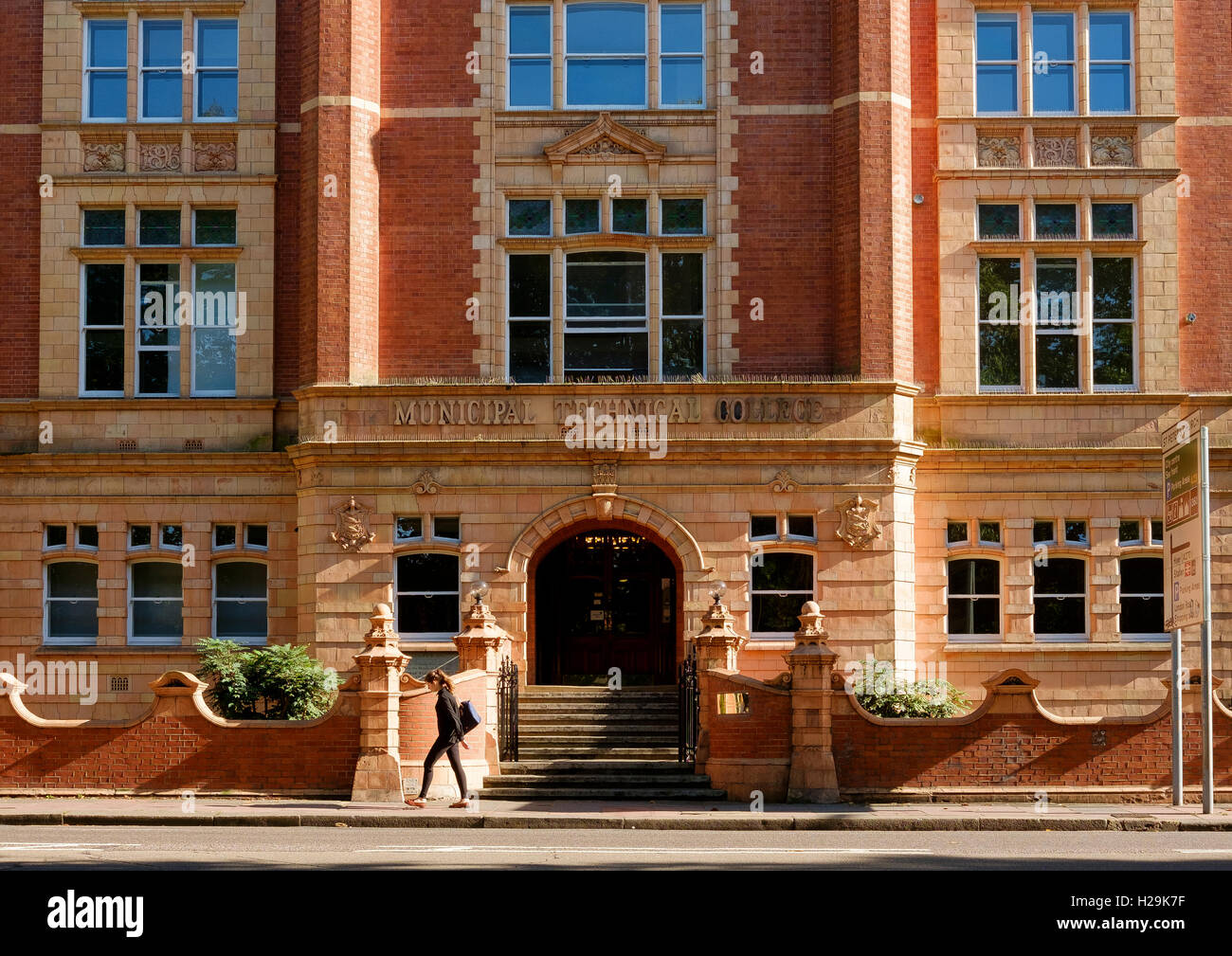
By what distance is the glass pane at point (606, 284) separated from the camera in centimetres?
2859

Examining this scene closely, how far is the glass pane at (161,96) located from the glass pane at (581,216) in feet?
23.5

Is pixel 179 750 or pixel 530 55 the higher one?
pixel 530 55

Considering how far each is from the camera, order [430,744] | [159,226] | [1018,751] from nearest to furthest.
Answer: [1018,751]
[430,744]
[159,226]

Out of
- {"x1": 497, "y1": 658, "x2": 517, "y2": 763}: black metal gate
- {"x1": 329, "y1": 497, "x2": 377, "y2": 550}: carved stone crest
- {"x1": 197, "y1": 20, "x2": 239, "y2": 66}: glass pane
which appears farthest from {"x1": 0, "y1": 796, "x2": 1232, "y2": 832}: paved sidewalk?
A: {"x1": 197, "y1": 20, "x2": 239, "y2": 66}: glass pane

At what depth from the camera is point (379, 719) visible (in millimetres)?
22312

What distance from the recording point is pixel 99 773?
22938 mm

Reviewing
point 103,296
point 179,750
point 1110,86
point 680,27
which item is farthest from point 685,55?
point 179,750

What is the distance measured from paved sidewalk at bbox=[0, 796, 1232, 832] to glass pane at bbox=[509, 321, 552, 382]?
883cm

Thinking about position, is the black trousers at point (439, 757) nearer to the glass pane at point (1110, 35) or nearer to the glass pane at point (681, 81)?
the glass pane at point (681, 81)

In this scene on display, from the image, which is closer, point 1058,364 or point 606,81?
point 1058,364

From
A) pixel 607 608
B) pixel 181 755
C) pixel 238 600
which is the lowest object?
pixel 181 755

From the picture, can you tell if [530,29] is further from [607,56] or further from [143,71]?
[143,71]

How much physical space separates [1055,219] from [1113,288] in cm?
156

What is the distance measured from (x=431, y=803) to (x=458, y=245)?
10645 mm
